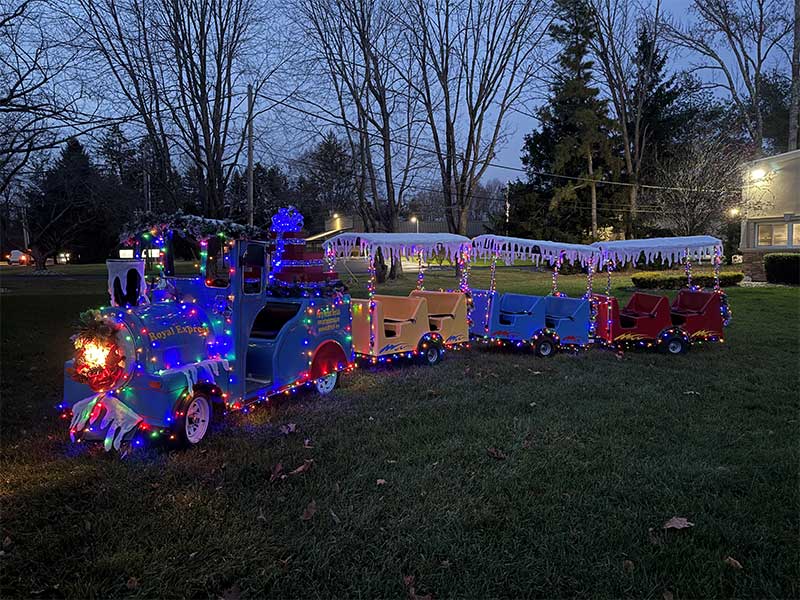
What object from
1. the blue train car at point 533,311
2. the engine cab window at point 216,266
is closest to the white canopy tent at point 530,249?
the blue train car at point 533,311

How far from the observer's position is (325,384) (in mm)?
7258

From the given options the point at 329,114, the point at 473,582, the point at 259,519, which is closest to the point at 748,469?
the point at 473,582

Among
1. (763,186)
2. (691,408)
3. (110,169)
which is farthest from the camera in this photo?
(763,186)

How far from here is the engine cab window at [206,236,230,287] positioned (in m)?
5.92

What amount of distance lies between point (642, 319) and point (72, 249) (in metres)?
57.6

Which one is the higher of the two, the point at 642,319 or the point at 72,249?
the point at 72,249

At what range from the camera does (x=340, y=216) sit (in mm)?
39781

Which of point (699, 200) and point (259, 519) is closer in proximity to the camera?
point (259, 519)

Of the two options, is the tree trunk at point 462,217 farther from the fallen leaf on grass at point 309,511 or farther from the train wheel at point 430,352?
the fallen leaf on grass at point 309,511

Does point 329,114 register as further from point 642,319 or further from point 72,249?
point 72,249

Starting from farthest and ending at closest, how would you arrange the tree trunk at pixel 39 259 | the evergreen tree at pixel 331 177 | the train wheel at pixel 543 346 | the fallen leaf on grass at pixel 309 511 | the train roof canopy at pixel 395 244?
the tree trunk at pixel 39 259 → the evergreen tree at pixel 331 177 → the train wheel at pixel 543 346 → the train roof canopy at pixel 395 244 → the fallen leaf on grass at pixel 309 511

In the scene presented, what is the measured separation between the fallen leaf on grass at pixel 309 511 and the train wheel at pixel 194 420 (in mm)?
1748

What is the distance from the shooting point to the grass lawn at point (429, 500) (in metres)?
3.11

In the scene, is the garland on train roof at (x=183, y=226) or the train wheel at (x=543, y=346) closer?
the garland on train roof at (x=183, y=226)
